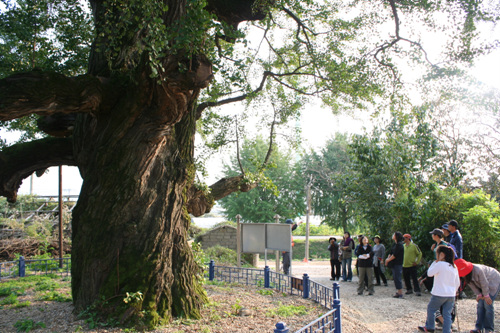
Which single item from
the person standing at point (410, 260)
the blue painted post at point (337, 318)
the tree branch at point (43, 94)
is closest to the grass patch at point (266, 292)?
the blue painted post at point (337, 318)

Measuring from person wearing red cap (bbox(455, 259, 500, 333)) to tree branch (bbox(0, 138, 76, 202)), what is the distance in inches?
314

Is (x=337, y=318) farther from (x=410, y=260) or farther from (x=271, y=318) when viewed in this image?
(x=410, y=260)

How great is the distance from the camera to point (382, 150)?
47.6 ft

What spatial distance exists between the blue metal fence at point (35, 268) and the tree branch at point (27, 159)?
4801 millimetres

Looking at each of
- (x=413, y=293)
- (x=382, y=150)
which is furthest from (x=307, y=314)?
(x=382, y=150)

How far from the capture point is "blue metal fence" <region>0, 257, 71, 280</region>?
11.8 m

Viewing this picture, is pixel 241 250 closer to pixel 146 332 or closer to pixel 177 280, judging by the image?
pixel 177 280

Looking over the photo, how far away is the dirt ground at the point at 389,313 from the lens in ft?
23.2

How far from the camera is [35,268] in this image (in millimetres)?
12281

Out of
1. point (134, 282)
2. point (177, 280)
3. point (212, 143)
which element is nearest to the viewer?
point (134, 282)

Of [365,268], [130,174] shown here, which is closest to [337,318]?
[130,174]

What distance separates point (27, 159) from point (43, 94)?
329 centimetres

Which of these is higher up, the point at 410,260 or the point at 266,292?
the point at 410,260

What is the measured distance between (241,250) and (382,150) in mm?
6692
